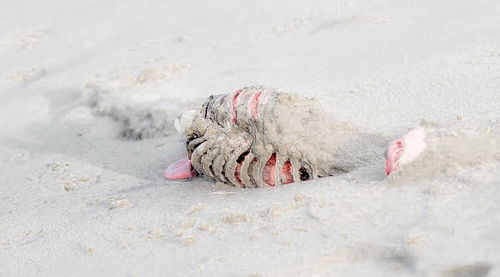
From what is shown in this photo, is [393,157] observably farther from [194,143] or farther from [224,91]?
[224,91]

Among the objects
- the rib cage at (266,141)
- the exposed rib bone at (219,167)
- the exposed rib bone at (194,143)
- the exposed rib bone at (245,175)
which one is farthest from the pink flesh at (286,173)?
the exposed rib bone at (194,143)

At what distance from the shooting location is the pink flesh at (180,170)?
3098 mm

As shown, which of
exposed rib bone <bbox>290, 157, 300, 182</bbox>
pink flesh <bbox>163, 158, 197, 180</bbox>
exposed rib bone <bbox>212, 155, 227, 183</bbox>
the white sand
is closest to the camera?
the white sand

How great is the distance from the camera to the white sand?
6.73ft

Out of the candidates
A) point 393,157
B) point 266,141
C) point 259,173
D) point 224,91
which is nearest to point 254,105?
point 266,141

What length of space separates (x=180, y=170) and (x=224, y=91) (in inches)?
35.0

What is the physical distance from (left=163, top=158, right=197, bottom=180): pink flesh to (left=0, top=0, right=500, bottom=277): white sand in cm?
6

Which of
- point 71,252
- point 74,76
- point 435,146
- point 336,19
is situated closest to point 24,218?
point 71,252

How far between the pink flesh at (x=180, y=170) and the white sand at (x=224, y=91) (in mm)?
62

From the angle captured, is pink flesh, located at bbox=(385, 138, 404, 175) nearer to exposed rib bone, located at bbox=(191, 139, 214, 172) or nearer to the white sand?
the white sand

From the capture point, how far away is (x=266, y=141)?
2746mm

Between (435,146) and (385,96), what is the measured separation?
1.00m

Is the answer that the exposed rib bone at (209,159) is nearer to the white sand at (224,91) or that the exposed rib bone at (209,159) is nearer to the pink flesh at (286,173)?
the white sand at (224,91)

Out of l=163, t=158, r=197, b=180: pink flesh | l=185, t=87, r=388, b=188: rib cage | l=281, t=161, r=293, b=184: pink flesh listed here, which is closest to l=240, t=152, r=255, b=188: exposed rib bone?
l=185, t=87, r=388, b=188: rib cage
